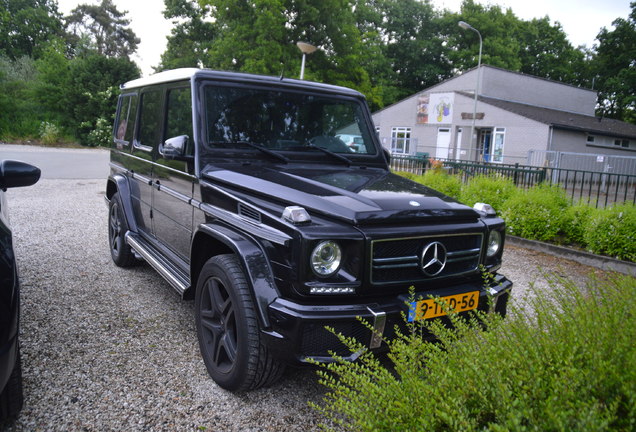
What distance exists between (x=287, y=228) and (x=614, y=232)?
20.4 ft

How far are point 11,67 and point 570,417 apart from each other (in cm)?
3967

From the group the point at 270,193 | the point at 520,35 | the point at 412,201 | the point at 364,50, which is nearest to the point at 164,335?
the point at 270,193

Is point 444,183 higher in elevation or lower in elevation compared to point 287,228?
lower

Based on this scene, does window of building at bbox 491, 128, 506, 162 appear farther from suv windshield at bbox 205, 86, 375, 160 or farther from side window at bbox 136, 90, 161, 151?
side window at bbox 136, 90, 161, 151

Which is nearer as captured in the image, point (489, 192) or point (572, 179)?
point (489, 192)

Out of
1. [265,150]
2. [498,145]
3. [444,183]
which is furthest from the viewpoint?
[498,145]

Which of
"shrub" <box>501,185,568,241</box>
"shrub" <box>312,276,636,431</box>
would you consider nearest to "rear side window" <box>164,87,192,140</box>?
"shrub" <box>312,276,636,431</box>

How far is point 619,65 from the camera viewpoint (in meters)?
47.2

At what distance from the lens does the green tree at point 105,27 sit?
57.2m

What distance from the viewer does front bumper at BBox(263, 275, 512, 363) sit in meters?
2.57

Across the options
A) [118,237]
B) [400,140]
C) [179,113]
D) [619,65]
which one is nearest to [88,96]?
[400,140]

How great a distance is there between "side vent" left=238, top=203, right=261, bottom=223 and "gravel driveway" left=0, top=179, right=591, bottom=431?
45.7 inches

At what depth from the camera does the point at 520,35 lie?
53.7 metres

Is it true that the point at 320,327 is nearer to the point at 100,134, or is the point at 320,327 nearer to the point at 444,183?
the point at 444,183
